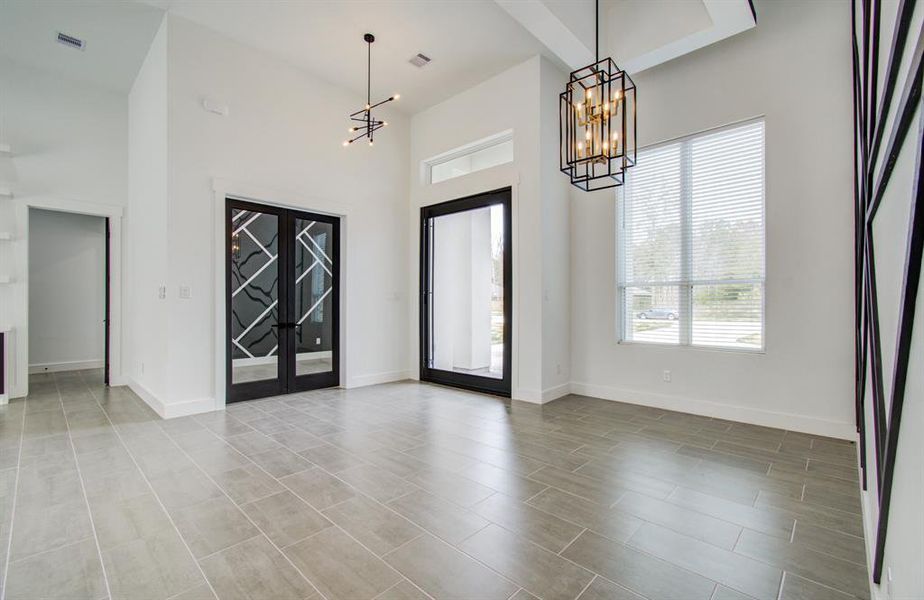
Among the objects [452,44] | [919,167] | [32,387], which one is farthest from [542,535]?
[32,387]

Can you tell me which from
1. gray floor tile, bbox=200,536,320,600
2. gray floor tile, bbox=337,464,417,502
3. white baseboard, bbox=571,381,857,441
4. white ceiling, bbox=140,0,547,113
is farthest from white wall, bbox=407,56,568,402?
gray floor tile, bbox=200,536,320,600

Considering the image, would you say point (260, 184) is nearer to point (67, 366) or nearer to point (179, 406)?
point (179, 406)

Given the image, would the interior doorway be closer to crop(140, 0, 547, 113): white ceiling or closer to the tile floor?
the tile floor

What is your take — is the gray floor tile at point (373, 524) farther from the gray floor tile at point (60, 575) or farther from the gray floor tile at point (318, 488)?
the gray floor tile at point (60, 575)

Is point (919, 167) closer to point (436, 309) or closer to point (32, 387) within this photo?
point (436, 309)

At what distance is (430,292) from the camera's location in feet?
21.1

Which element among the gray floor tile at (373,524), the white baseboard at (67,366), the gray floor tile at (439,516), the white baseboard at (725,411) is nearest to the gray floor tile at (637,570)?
the gray floor tile at (439,516)

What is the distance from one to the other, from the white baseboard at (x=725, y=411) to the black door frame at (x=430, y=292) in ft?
3.38

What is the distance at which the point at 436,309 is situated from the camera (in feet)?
21.2

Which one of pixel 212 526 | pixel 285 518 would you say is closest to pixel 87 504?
pixel 212 526

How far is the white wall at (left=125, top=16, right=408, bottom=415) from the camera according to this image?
4430 mm

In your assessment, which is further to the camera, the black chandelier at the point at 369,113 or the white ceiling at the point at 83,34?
the black chandelier at the point at 369,113

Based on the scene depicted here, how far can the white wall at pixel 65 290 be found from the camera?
22.2 ft

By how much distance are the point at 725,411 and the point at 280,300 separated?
522 centimetres
